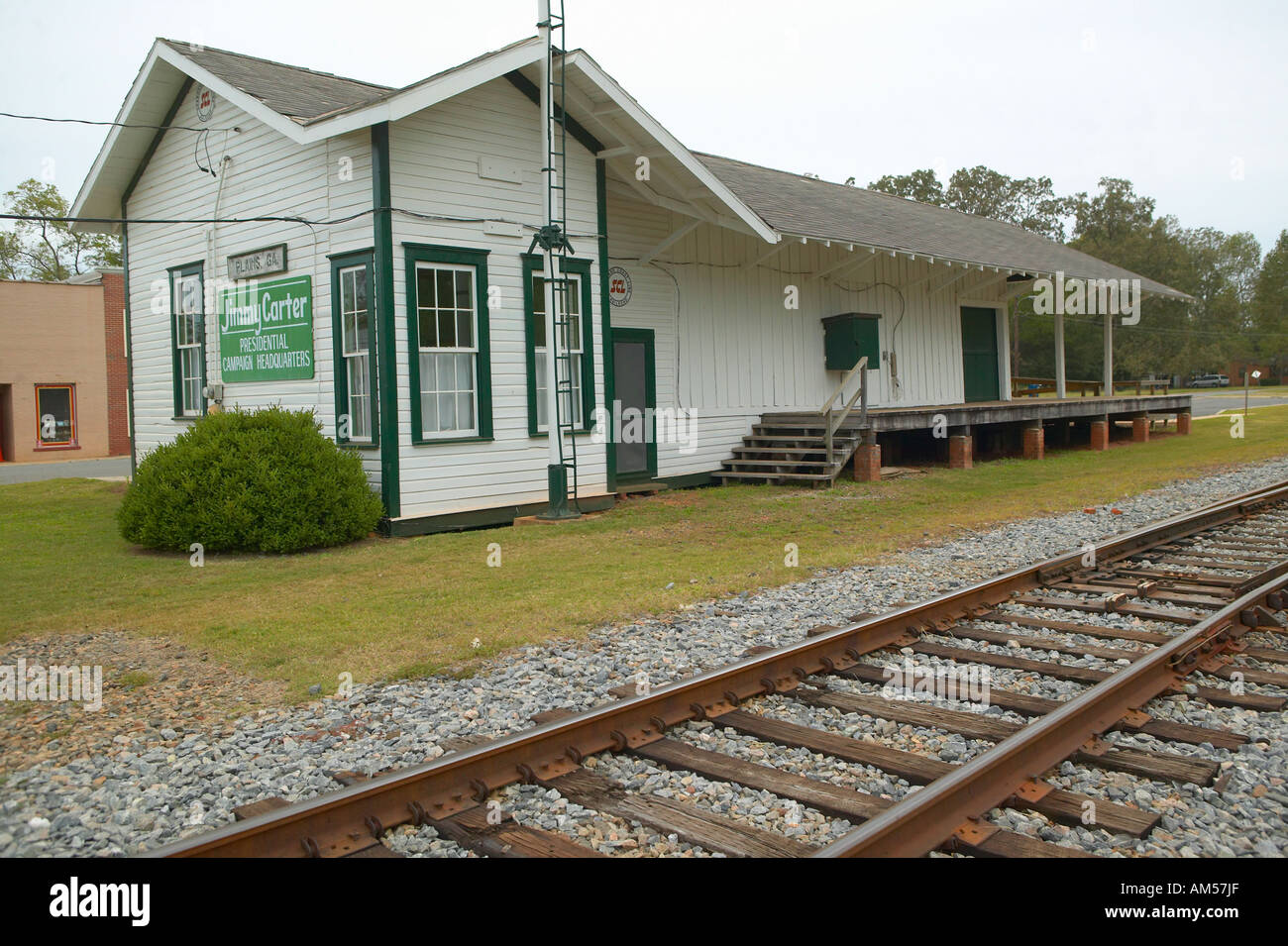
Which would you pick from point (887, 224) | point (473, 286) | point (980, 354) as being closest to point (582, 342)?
point (473, 286)

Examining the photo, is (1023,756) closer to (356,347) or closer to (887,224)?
(356,347)

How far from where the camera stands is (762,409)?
17.6 m

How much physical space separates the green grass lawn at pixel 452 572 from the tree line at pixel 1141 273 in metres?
50.4

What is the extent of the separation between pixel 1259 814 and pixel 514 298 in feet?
33.8

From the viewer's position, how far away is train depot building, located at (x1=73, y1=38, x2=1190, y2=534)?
1171 centimetres

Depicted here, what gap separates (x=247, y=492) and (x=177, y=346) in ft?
18.4

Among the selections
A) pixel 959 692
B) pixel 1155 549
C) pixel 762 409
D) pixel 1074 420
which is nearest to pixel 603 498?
pixel 762 409

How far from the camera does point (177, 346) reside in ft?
48.5

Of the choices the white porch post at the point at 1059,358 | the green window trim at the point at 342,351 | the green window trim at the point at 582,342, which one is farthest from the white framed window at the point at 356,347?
the white porch post at the point at 1059,358

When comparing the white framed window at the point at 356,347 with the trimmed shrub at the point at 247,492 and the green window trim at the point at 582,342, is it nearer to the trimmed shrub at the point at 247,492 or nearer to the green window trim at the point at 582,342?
the trimmed shrub at the point at 247,492

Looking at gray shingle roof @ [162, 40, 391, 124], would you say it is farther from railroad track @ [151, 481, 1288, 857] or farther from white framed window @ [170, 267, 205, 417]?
railroad track @ [151, 481, 1288, 857]

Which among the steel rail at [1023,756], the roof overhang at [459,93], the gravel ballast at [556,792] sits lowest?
the gravel ballast at [556,792]

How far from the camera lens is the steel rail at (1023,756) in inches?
136
